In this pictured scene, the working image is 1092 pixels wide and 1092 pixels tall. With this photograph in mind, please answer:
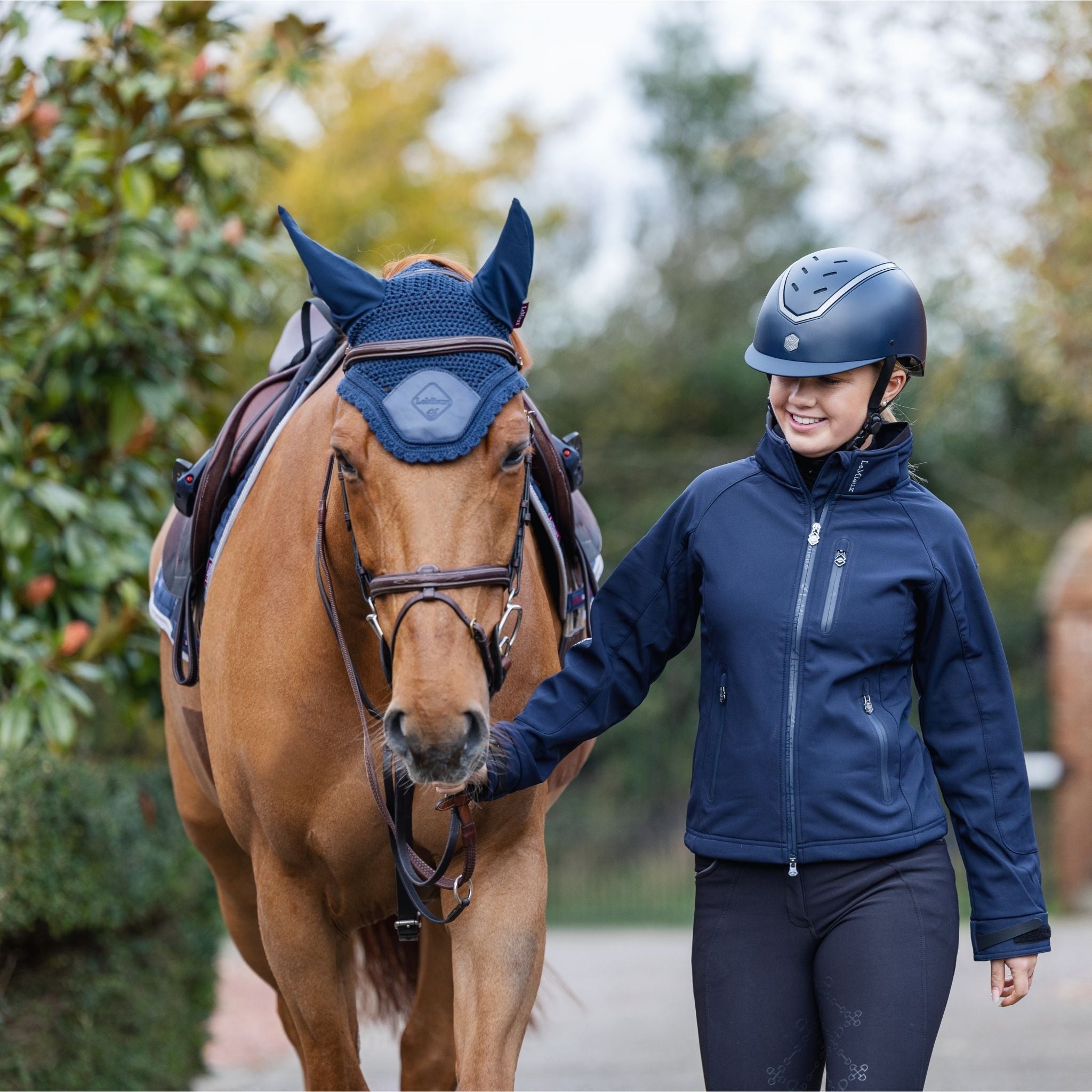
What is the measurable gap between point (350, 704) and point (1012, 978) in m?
1.42

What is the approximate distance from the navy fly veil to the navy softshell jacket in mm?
627

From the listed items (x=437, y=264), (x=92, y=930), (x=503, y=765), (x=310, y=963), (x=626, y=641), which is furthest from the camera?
(x=92, y=930)

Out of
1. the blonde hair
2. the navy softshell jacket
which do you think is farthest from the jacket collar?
the blonde hair

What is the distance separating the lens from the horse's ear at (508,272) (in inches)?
102

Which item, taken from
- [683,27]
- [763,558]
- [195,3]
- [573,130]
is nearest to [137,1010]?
[763,558]

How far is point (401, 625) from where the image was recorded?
231 cm

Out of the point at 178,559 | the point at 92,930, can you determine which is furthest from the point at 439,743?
the point at 92,930

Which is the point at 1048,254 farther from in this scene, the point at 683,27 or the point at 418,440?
the point at 683,27

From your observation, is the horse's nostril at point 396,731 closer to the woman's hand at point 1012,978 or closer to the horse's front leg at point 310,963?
the horse's front leg at point 310,963

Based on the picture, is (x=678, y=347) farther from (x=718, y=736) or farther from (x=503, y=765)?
(x=503, y=765)

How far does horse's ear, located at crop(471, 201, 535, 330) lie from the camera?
8.46ft

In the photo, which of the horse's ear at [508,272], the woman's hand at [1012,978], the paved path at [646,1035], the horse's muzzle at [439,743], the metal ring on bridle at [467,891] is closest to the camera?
the horse's muzzle at [439,743]

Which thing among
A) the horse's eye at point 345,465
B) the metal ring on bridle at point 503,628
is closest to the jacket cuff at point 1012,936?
the metal ring on bridle at point 503,628

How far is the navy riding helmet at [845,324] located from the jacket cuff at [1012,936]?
961 mm
